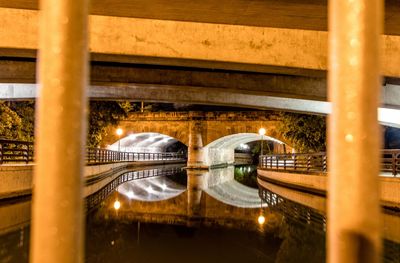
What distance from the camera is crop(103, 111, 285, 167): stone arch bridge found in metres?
38.2

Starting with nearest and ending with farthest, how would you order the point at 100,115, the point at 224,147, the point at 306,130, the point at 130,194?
the point at 130,194
the point at 306,130
the point at 100,115
the point at 224,147

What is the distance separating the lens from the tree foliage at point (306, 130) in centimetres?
2388

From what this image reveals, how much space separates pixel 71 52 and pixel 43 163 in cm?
76

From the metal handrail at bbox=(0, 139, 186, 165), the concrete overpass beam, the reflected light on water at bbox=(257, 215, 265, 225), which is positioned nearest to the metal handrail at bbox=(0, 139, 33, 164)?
the metal handrail at bbox=(0, 139, 186, 165)

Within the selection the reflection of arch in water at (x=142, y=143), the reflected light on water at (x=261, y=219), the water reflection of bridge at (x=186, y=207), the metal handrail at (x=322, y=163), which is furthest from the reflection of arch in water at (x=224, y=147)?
the reflected light on water at (x=261, y=219)

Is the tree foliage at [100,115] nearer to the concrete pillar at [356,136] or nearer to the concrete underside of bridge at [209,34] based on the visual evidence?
the concrete underside of bridge at [209,34]

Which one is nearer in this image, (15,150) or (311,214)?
(311,214)

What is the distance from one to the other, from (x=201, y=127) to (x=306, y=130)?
1697 cm

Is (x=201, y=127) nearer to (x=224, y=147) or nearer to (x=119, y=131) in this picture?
(x=119, y=131)

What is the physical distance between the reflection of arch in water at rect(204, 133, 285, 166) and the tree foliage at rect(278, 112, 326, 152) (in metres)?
12.2

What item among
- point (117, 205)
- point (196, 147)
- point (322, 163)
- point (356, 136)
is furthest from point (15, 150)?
point (196, 147)

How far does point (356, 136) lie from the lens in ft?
9.57

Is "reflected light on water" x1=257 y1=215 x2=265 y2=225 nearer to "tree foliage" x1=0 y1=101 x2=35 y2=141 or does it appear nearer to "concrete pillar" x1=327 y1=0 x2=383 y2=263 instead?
"concrete pillar" x1=327 y1=0 x2=383 y2=263

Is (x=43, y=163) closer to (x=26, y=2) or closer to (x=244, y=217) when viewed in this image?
(x=26, y=2)
